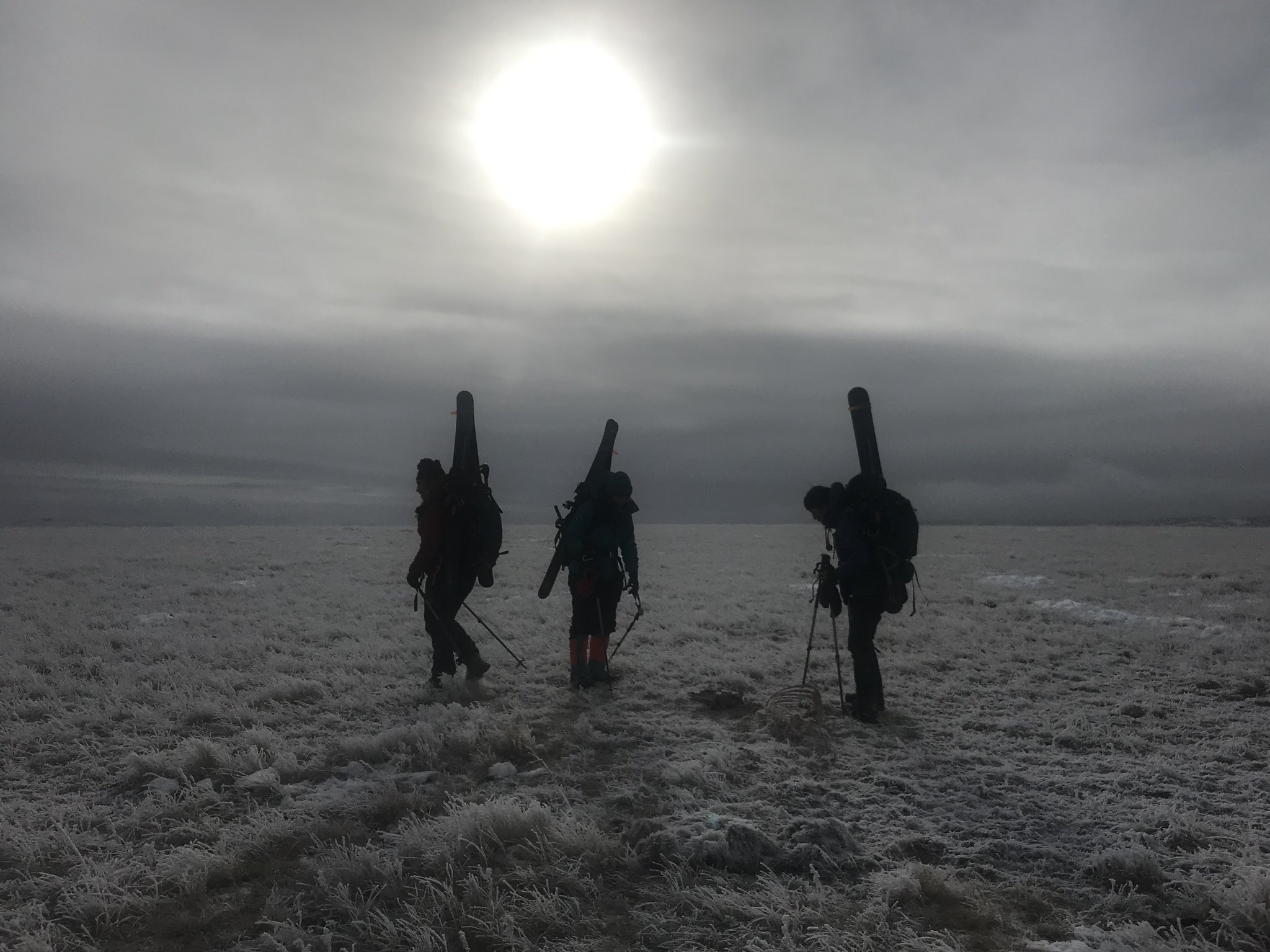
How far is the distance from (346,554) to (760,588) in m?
21.1

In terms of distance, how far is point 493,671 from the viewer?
10828 mm

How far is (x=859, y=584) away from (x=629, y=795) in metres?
3.53

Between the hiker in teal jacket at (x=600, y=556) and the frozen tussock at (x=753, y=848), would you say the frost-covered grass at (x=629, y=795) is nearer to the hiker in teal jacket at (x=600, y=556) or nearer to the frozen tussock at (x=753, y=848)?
the frozen tussock at (x=753, y=848)

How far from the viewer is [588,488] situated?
9586 mm

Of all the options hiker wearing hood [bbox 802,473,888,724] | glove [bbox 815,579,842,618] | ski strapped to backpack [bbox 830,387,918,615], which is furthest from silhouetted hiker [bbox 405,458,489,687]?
ski strapped to backpack [bbox 830,387,918,615]

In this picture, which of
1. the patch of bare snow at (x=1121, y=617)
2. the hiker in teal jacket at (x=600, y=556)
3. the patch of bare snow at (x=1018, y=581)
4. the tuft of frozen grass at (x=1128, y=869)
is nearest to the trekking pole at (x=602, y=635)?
the hiker in teal jacket at (x=600, y=556)

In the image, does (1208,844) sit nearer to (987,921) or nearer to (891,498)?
(987,921)

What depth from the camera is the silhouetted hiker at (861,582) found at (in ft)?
25.6

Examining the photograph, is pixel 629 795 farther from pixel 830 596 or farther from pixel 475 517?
pixel 475 517

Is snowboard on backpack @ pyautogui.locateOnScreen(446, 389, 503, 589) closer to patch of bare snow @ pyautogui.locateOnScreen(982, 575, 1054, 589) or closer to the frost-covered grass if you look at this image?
the frost-covered grass

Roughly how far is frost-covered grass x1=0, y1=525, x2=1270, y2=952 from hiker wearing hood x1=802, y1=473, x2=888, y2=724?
48 cm

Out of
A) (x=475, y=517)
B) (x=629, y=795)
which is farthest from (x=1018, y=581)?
(x=629, y=795)

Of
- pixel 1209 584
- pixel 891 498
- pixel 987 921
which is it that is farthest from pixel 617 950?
pixel 1209 584

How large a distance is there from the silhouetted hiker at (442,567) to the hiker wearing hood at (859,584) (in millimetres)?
4544
